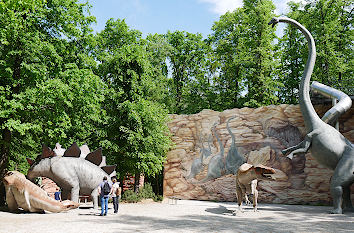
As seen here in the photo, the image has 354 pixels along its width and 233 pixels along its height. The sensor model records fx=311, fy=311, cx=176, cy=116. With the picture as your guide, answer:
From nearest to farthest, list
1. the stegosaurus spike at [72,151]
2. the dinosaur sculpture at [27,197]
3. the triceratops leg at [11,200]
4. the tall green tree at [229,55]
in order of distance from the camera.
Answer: the dinosaur sculpture at [27,197], the triceratops leg at [11,200], the stegosaurus spike at [72,151], the tall green tree at [229,55]

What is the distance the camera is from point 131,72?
16.0 meters

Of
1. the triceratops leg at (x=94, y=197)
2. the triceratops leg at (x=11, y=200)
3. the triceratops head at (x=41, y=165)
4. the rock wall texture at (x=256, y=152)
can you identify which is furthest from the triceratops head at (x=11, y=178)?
the rock wall texture at (x=256, y=152)

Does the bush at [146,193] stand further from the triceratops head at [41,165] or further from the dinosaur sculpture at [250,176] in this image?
the dinosaur sculpture at [250,176]

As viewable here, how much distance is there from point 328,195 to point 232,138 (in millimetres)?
5118

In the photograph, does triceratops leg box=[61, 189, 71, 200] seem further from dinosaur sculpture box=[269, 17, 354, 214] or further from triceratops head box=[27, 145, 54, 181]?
dinosaur sculpture box=[269, 17, 354, 214]

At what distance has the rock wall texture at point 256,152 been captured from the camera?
14461 millimetres

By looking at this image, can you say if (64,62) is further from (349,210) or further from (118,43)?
(349,210)

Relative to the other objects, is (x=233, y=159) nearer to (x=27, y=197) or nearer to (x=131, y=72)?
(x=131, y=72)

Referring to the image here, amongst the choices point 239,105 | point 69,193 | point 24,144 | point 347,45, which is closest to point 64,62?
point 24,144

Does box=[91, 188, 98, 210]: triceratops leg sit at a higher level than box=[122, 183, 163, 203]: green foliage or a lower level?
higher

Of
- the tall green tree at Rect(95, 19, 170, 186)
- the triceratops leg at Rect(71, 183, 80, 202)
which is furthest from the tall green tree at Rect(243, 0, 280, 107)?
the triceratops leg at Rect(71, 183, 80, 202)

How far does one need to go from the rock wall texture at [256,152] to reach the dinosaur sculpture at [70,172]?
6623 millimetres

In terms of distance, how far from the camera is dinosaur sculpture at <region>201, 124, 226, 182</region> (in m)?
16.2

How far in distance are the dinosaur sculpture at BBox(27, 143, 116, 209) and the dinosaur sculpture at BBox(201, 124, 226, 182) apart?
6677mm
